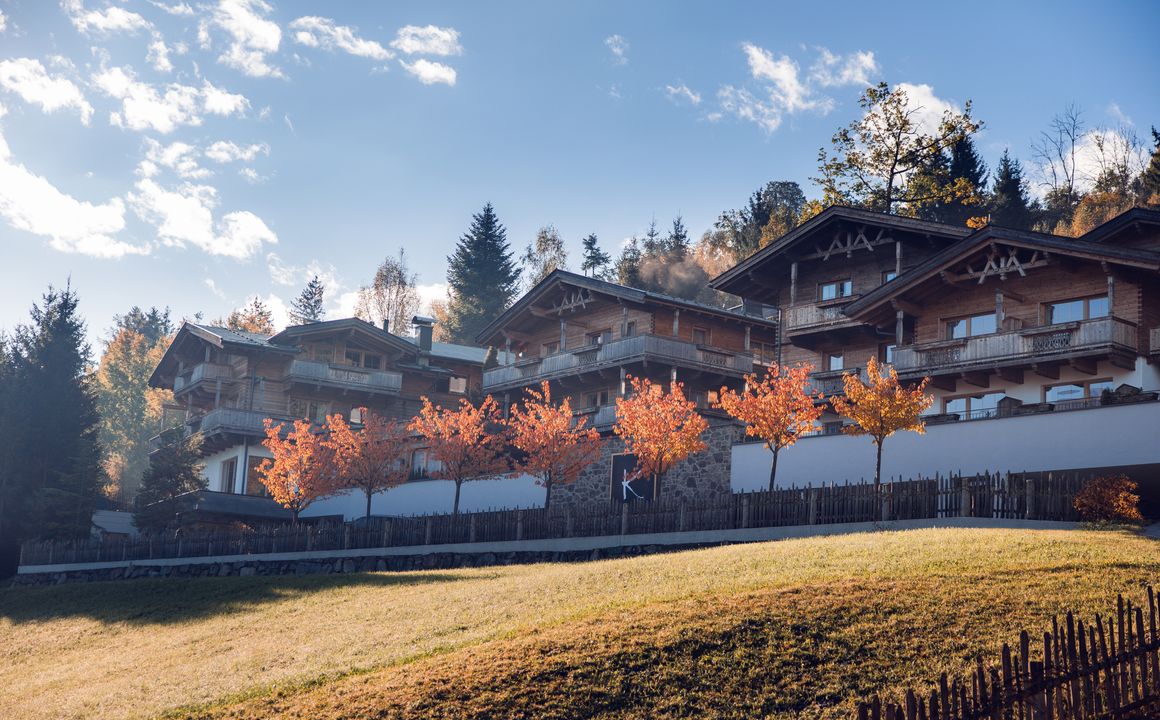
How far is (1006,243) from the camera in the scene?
1629 inches

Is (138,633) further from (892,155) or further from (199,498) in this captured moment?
(892,155)

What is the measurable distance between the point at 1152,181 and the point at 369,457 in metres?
51.0

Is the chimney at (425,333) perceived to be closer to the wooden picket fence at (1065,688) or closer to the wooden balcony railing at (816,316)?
the wooden balcony railing at (816,316)

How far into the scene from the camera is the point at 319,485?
162 ft

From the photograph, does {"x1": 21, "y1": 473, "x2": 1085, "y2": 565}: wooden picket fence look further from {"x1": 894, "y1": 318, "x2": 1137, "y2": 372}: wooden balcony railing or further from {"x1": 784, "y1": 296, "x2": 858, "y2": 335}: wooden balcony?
{"x1": 784, "y1": 296, "x2": 858, "y2": 335}: wooden balcony

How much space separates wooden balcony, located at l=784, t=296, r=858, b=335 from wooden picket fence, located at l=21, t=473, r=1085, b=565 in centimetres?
1398

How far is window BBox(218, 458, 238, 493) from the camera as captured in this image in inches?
2593

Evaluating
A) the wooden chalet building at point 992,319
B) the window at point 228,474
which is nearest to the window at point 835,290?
the wooden chalet building at point 992,319

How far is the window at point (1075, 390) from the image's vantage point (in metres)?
39.8

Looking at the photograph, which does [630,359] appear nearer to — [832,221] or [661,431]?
[832,221]

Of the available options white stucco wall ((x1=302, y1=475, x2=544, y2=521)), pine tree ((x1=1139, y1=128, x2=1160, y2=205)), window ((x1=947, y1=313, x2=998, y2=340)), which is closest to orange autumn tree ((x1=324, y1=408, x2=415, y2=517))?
white stucco wall ((x1=302, y1=475, x2=544, y2=521))

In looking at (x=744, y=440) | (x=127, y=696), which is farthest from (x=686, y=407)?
(x=127, y=696)

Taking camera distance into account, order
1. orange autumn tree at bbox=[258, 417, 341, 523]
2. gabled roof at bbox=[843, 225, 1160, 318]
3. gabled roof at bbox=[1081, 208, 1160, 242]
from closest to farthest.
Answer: gabled roof at bbox=[843, 225, 1160, 318] < gabled roof at bbox=[1081, 208, 1160, 242] < orange autumn tree at bbox=[258, 417, 341, 523]

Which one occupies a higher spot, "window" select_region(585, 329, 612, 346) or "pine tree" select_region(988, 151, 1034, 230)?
"pine tree" select_region(988, 151, 1034, 230)
